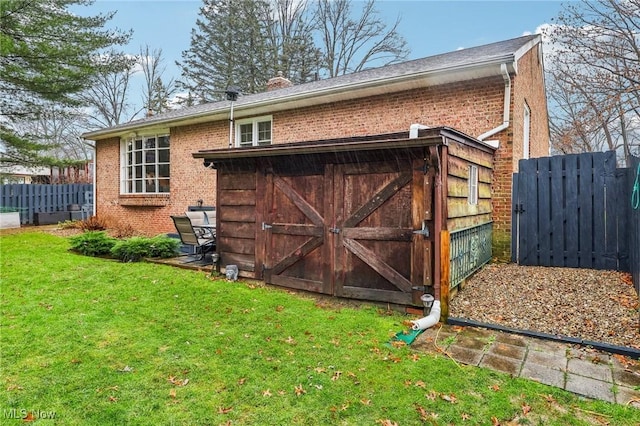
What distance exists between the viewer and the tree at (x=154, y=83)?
25.5 m

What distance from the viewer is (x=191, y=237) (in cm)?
758

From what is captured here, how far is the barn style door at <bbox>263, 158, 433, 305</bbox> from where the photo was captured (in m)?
4.64

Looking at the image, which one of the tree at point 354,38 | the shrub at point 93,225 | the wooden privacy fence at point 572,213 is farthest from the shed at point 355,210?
the tree at point 354,38

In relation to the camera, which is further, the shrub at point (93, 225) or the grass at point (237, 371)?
the shrub at point (93, 225)

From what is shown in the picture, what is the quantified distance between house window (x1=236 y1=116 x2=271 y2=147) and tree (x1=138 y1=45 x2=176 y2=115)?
17.0m

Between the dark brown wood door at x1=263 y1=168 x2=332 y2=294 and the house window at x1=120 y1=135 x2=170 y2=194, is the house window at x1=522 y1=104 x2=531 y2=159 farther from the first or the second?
Result: the house window at x1=120 y1=135 x2=170 y2=194

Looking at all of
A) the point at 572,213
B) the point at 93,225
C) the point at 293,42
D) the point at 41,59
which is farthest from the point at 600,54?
the point at 41,59

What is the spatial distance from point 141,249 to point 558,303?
7873 millimetres

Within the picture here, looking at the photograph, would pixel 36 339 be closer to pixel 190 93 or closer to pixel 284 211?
pixel 284 211

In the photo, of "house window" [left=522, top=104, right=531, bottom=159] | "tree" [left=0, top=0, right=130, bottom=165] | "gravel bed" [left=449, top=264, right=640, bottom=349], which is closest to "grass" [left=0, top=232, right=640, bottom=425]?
"gravel bed" [left=449, top=264, right=640, bottom=349]

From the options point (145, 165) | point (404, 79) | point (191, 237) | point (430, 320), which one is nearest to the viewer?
point (430, 320)

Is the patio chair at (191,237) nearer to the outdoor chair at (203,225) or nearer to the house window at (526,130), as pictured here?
the outdoor chair at (203,225)

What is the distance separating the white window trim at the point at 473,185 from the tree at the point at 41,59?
13021mm

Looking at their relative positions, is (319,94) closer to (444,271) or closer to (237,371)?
(444,271)
